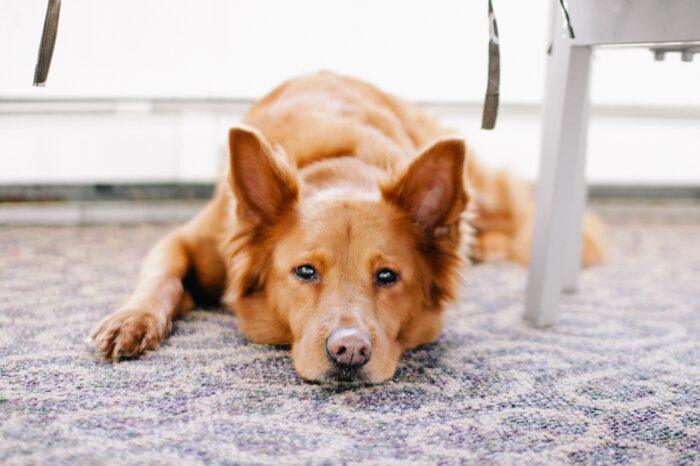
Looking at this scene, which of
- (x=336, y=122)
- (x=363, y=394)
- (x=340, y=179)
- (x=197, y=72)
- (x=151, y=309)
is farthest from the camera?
(x=197, y=72)

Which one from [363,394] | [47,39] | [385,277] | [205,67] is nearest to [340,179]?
[385,277]

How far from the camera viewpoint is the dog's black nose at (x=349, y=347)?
5.84ft

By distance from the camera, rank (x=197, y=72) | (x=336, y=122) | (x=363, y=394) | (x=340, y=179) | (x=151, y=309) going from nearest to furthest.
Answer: (x=363, y=394) < (x=151, y=309) < (x=340, y=179) < (x=336, y=122) < (x=197, y=72)

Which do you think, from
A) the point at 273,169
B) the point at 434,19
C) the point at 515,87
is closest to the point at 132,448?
the point at 273,169

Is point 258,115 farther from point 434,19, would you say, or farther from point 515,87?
point 515,87

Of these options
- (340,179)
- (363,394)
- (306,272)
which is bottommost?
(363,394)

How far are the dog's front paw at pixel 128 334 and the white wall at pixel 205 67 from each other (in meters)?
2.02

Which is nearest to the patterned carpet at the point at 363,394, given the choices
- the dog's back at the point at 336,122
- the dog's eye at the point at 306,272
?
the dog's eye at the point at 306,272

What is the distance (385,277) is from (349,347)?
30 cm

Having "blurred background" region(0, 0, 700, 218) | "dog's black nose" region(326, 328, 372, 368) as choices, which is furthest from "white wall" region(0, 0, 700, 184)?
"dog's black nose" region(326, 328, 372, 368)

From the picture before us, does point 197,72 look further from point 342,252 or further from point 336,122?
point 342,252

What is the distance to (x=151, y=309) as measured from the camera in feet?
6.90

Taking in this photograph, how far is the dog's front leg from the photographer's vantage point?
193 cm

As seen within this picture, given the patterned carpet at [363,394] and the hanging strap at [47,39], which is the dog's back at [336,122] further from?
the hanging strap at [47,39]
